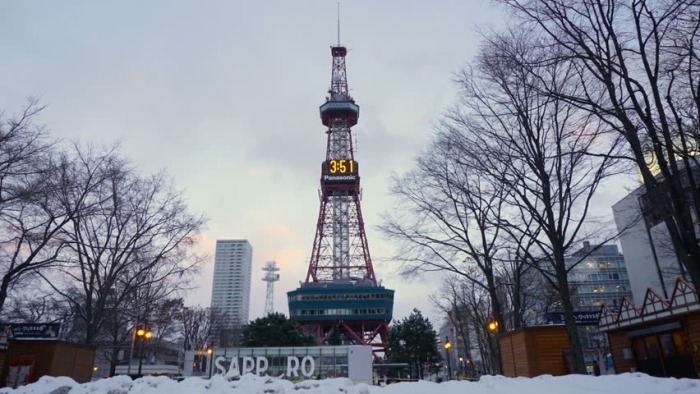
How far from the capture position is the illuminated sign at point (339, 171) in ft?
284

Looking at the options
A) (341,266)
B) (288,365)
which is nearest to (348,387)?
(288,365)

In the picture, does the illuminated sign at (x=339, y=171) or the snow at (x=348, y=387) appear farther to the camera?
the illuminated sign at (x=339, y=171)

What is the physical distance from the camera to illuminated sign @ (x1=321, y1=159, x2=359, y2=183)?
86438mm

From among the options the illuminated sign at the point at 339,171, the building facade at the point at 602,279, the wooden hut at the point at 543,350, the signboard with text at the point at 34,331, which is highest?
the illuminated sign at the point at 339,171

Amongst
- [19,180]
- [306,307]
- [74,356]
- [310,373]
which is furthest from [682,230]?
[306,307]

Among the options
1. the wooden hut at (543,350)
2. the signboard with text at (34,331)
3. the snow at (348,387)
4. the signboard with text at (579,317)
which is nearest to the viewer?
the snow at (348,387)

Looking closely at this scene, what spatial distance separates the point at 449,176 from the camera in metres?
17.5

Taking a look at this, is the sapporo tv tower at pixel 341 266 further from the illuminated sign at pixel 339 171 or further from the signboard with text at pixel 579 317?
the signboard with text at pixel 579 317

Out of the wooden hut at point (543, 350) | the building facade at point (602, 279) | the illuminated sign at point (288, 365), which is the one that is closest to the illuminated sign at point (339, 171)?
the building facade at point (602, 279)

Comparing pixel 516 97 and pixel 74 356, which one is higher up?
pixel 516 97

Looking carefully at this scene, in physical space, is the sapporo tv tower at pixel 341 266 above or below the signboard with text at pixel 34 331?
above

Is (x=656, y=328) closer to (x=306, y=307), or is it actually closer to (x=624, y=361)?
(x=624, y=361)

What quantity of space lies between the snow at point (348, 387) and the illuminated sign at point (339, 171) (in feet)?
259

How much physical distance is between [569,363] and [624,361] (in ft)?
18.0
